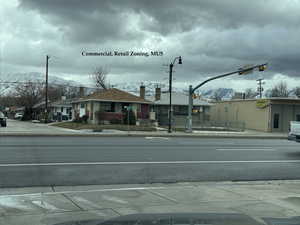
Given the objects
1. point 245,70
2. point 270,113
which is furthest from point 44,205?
point 270,113

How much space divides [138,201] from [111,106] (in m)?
45.5

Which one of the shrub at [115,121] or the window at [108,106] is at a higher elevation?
the window at [108,106]

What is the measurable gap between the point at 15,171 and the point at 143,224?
7884mm

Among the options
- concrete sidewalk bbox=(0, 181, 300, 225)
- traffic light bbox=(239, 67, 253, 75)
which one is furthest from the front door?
concrete sidewalk bbox=(0, 181, 300, 225)

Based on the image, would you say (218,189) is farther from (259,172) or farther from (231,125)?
(231,125)

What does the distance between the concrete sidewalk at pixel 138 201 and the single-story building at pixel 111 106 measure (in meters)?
41.0

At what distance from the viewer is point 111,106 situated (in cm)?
5316

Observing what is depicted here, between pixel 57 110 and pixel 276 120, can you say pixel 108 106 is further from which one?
pixel 57 110

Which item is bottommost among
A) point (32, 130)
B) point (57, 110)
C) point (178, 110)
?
point (32, 130)

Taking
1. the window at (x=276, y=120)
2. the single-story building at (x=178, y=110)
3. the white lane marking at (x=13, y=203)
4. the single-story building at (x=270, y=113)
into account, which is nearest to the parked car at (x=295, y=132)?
the white lane marking at (x=13, y=203)

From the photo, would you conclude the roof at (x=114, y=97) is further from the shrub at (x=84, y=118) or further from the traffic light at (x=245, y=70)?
the traffic light at (x=245, y=70)

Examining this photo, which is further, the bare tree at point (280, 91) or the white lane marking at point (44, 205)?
the bare tree at point (280, 91)

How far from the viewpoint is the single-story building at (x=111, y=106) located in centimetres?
5188

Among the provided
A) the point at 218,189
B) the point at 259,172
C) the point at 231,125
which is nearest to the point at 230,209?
the point at 218,189
